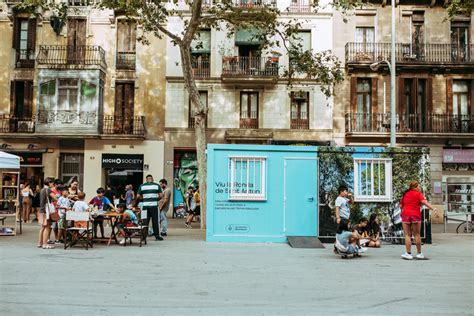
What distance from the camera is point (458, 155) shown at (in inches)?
1121

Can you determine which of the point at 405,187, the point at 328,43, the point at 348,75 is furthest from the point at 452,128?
the point at 405,187

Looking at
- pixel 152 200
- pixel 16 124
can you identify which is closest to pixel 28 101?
pixel 16 124

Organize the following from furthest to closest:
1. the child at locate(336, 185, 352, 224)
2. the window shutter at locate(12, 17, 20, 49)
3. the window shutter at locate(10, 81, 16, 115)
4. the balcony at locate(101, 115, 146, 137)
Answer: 1. the window shutter at locate(12, 17, 20, 49)
2. the window shutter at locate(10, 81, 16, 115)
3. the balcony at locate(101, 115, 146, 137)
4. the child at locate(336, 185, 352, 224)

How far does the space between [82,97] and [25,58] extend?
4.66 meters

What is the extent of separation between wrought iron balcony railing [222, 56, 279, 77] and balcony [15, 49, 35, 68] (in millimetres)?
11803

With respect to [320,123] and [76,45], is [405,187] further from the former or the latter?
[76,45]

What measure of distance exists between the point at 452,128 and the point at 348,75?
6.90 m

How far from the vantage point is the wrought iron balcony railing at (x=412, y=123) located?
2858cm

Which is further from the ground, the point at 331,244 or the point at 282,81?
the point at 282,81

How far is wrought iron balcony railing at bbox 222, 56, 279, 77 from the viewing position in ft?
94.7

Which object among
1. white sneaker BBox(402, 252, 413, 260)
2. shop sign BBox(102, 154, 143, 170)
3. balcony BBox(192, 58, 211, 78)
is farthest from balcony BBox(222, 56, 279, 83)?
white sneaker BBox(402, 252, 413, 260)

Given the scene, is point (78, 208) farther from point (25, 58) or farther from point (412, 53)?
point (412, 53)

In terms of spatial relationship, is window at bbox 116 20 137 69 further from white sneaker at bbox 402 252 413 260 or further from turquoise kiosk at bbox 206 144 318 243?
white sneaker at bbox 402 252 413 260

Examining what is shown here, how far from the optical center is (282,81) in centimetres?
2922
